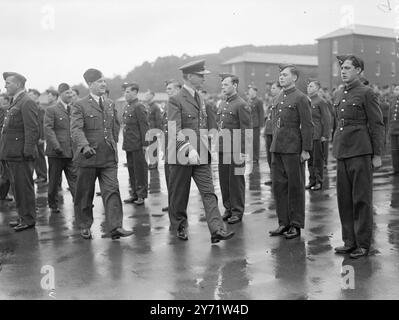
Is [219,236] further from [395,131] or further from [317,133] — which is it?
[395,131]

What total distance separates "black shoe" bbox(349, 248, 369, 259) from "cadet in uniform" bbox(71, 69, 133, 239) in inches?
115

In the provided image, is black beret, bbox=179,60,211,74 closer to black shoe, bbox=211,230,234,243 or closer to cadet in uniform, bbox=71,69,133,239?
cadet in uniform, bbox=71,69,133,239

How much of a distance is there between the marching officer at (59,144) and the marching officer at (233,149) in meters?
2.77

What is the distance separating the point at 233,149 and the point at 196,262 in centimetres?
244

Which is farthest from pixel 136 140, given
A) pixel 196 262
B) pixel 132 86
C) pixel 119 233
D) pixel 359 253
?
pixel 359 253

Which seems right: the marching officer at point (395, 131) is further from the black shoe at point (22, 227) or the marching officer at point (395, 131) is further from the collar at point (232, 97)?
the black shoe at point (22, 227)

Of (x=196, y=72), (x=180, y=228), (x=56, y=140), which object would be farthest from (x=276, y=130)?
(x=56, y=140)

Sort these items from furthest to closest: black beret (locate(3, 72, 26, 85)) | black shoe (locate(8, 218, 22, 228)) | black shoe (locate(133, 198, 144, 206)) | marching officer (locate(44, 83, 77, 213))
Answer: black shoe (locate(133, 198, 144, 206)) → marching officer (locate(44, 83, 77, 213)) → black shoe (locate(8, 218, 22, 228)) → black beret (locate(3, 72, 26, 85))

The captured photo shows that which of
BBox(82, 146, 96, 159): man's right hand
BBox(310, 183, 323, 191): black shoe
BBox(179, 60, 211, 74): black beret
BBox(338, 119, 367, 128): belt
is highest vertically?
BBox(179, 60, 211, 74): black beret

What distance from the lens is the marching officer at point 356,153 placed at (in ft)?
19.2

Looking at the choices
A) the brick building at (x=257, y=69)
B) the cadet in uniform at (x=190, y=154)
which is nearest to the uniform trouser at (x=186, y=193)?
the cadet in uniform at (x=190, y=154)

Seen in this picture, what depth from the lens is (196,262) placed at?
578 cm

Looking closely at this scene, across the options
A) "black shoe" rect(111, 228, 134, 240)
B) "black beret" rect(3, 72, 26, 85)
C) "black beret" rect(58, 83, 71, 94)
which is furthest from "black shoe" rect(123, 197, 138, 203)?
"black beret" rect(3, 72, 26, 85)

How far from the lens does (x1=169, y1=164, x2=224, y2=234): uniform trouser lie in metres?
6.59
